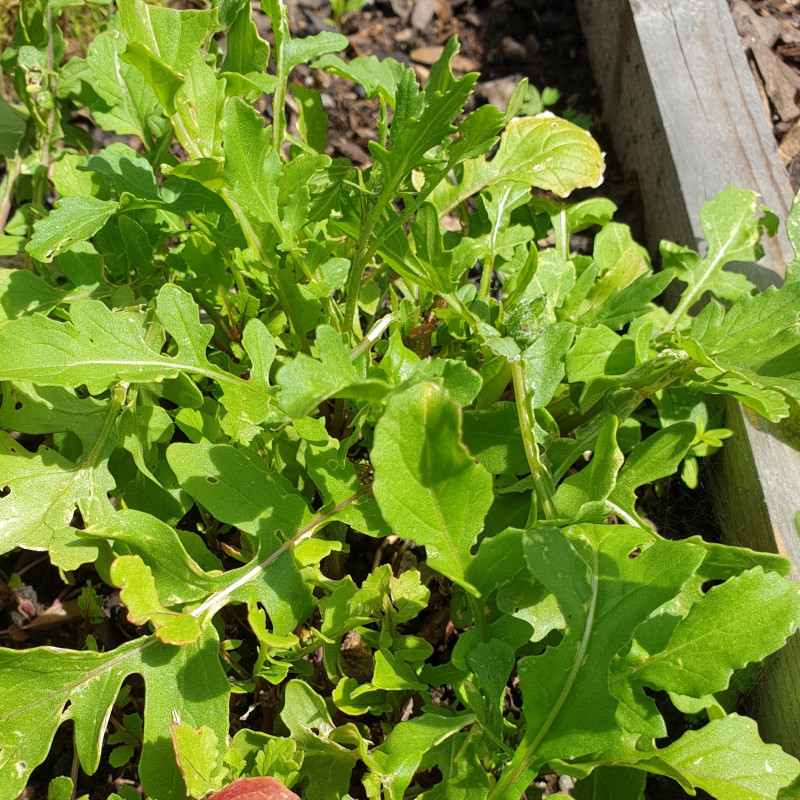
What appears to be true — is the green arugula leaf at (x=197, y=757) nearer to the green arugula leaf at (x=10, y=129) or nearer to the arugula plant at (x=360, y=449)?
the arugula plant at (x=360, y=449)

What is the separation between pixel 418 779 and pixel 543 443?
23.9 inches

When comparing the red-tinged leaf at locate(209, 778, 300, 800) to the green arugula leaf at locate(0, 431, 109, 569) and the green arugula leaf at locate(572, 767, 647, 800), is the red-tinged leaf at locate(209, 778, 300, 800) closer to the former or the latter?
the green arugula leaf at locate(0, 431, 109, 569)

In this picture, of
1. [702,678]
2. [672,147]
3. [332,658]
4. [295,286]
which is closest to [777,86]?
[672,147]

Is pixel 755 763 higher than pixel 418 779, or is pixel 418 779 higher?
pixel 755 763

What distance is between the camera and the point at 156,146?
1500 mm

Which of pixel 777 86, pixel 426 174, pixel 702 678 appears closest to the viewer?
pixel 702 678

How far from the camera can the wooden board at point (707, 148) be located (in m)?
1.38

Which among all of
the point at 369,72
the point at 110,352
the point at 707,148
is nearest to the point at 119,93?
the point at 369,72

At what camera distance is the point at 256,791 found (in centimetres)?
86

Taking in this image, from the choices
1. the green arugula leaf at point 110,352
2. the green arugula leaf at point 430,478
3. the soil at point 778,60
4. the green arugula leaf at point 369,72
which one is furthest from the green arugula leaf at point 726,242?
the green arugula leaf at point 110,352

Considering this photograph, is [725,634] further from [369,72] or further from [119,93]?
[119,93]

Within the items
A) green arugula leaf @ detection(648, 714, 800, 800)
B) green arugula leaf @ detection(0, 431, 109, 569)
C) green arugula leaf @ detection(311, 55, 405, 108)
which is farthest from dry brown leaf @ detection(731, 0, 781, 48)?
green arugula leaf @ detection(0, 431, 109, 569)

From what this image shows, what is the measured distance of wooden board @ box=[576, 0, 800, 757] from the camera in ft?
4.51

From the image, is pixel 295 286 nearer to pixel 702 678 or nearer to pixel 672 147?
pixel 702 678
